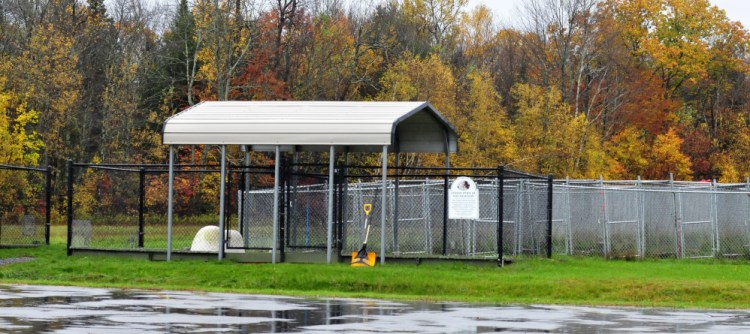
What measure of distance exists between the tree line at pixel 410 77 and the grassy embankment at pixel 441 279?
27074mm

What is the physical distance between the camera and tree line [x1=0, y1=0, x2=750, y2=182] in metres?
56.6

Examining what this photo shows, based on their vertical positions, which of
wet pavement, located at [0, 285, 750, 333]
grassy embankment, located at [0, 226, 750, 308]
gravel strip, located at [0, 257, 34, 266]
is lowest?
wet pavement, located at [0, 285, 750, 333]

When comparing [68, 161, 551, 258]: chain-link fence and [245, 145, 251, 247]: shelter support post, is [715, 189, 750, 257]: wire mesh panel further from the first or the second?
[245, 145, 251, 247]: shelter support post

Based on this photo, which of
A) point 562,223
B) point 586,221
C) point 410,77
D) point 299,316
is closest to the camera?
point 299,316

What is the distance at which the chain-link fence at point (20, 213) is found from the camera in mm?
31453

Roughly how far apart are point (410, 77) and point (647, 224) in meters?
28.2

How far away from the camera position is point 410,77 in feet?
192

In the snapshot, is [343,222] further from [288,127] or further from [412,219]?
[412,219]

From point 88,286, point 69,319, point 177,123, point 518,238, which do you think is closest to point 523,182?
point 518,238

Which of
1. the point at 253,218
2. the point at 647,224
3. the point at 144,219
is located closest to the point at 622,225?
the point at 647,224

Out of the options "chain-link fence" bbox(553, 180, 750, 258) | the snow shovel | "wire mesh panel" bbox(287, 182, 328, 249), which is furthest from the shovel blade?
"chain-link fence" bbox(553, 180, 750, 258)

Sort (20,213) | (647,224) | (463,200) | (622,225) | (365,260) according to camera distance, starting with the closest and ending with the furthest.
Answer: (365,260)
(463,200)
(647,224)
(622,225)
(20,213)

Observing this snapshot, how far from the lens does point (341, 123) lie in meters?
25.5

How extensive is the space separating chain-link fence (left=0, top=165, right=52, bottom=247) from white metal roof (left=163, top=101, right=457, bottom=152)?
6.31m
